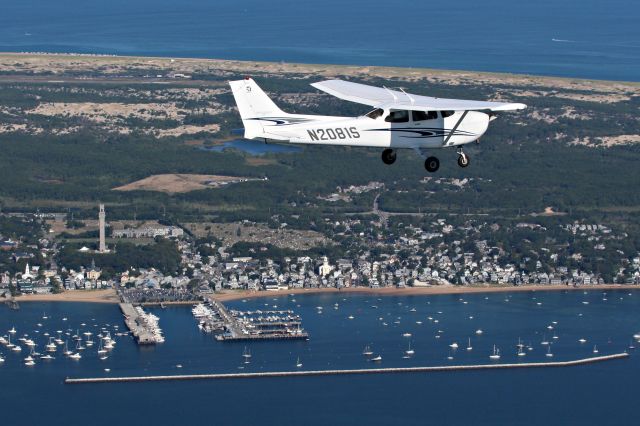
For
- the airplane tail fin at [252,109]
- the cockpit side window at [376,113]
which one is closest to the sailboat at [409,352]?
the cockpit side window at [376,113]

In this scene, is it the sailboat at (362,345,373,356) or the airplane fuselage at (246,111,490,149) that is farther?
the sailboat at (362,345,373,356)

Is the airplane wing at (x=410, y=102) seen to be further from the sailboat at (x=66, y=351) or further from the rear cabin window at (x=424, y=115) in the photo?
the sailboat at (x=66, y=351)

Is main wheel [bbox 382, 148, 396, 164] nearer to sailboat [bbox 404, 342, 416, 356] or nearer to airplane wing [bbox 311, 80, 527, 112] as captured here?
airplane wing [bbox 311, 80, 527, 112]

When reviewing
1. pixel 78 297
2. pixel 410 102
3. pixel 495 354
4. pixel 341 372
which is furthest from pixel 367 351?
pixel 410 102

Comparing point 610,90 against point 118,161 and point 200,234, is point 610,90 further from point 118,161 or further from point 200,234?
point 200,234

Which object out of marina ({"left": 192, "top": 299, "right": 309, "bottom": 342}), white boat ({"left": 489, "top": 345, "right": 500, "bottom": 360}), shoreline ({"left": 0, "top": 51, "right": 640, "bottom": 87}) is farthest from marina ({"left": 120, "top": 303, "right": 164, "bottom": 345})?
shoreline ({"left": 0, "top": 51, "right": 640, "bottom": 87})

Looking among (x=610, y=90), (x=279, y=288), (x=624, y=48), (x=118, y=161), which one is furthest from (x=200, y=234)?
(x=624, y=48)
